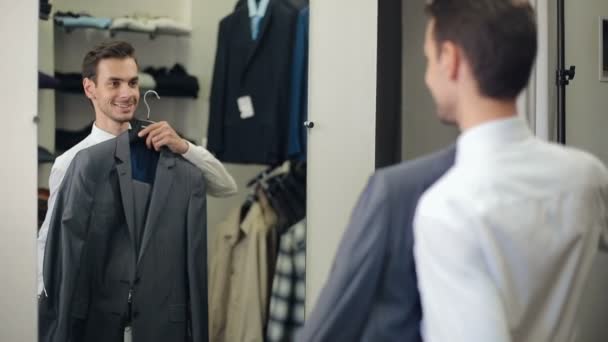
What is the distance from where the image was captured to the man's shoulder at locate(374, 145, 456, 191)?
113 centimetres

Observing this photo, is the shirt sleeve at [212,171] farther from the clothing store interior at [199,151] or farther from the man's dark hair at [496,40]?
the man's dark hair at [496,40]

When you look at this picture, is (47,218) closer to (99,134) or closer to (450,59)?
(99,134)

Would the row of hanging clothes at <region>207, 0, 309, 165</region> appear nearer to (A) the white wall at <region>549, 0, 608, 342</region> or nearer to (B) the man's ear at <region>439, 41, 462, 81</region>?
(A) the white wall at <region>549, 0, 608, 342</region>

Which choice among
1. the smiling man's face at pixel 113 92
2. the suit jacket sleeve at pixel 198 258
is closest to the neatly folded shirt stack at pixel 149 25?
the smiling man's face at pixel 113 92

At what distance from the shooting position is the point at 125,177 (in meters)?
2.02

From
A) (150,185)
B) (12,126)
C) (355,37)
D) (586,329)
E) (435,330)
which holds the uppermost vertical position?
(355,37)

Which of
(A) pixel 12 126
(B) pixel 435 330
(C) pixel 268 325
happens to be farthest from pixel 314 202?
(B) pixel 435 330

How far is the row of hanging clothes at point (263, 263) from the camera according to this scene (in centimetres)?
226

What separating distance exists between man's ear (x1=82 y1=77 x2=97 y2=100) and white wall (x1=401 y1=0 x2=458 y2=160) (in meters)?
1.47

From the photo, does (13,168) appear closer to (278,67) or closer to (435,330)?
(278,67)

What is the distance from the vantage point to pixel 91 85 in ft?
6.66

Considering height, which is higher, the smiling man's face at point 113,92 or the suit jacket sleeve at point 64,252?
the smiling man's face at point 113,92

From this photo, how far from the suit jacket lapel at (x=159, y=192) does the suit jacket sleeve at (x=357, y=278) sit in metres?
1.02

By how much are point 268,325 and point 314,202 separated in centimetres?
46
